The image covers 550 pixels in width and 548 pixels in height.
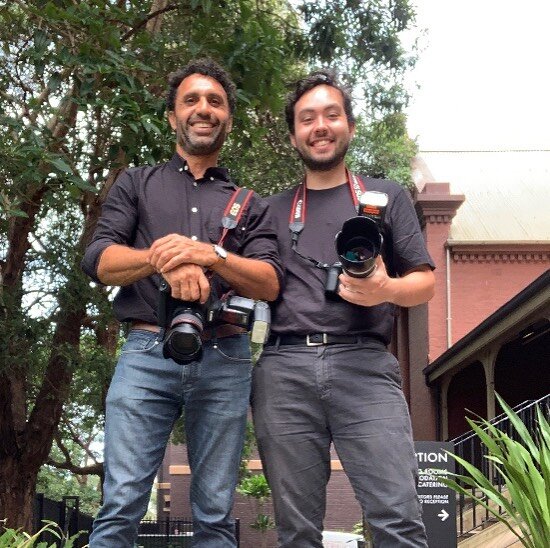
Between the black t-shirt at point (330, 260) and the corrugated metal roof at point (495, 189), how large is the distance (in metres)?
20.1

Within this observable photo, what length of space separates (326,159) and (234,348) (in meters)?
0.78

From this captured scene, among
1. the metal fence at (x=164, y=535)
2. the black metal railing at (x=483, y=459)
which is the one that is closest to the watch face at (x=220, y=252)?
the black metal railing at (x=483, y=459)

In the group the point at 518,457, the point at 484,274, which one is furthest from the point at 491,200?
the point at 518,457

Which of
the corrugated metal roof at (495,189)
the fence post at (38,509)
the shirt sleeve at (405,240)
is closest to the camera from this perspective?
the shirt sleeve at (405,240)

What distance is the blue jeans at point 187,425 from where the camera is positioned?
11.3ft

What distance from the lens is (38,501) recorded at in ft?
39.2

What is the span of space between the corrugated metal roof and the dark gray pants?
66.8 ft

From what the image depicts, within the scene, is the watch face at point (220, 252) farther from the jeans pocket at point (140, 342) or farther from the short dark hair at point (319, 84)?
the short dark hair at point (319, 84)

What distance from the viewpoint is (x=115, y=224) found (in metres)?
3.67

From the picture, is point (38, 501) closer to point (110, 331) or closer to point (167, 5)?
point (110, 331)

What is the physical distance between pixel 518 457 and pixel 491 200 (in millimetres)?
20802

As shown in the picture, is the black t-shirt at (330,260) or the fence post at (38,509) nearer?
the black t-shirt at (330,260)

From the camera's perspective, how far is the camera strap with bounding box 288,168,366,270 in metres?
3.73

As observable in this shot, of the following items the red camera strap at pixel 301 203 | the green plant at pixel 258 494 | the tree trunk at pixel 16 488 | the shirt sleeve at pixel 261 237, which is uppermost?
the green plant at pixel 258 494
